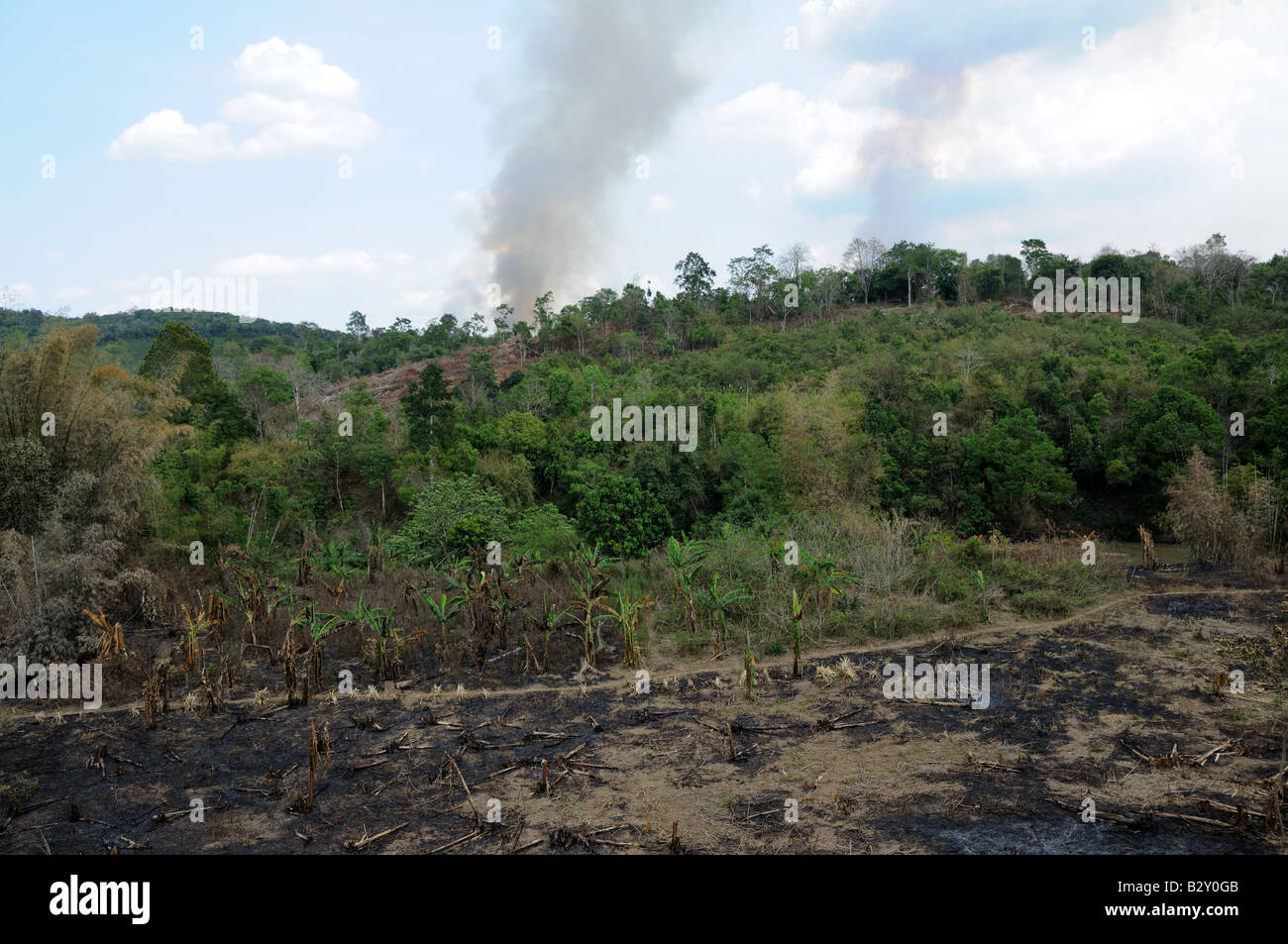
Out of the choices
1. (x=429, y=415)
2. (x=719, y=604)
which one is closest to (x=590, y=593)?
(x=719, y=604)

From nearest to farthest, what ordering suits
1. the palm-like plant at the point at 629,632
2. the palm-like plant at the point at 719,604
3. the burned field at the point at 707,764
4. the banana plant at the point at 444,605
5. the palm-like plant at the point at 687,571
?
the burned field at the point at 707,764 → the palm-like plant at the point at 629,632 → the banana plant at the point at 444,605 → the palm-like plant at the point at 719,604 → the palm-like plant at the point at 687,571

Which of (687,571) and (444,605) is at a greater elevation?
(687,571)

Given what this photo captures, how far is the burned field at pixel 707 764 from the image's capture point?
5.89m

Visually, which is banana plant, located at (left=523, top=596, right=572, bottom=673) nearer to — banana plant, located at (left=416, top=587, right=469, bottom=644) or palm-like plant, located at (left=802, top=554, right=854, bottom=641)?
banana plant, located at (left=416, top=587, right=469, bottom=644)

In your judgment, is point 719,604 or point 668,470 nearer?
point 719,604

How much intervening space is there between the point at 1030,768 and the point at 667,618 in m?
6.25

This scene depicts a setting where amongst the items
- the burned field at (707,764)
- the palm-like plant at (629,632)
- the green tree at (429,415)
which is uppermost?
the green tree at (429,415)

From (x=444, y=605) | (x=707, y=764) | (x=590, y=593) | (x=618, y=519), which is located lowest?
(x=707, y=764)

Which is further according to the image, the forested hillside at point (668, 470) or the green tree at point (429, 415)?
the green tree at point (429, 415)

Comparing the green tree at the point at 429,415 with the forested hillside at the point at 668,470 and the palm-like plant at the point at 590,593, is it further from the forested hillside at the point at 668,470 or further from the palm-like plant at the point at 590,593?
the palm-like plant at the point at 590,593

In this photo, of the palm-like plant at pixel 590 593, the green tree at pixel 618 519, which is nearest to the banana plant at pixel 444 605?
the palm-like plant at pixel 590 593

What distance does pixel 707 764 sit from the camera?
7.26 meters

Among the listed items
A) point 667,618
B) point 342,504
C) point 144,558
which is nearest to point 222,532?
point 144,558

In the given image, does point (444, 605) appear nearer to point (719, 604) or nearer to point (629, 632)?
point (629, 632)
